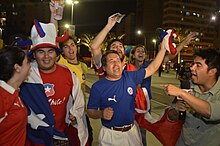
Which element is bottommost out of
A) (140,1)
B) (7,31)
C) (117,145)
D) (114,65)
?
(117,145)

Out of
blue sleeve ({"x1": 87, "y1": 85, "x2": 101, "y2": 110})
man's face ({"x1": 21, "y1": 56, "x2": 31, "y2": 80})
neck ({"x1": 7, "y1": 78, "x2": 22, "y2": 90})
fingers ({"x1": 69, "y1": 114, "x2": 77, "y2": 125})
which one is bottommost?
fingers ({"x1": 69, "y1": 114, "x2": 77, "y2": 125})

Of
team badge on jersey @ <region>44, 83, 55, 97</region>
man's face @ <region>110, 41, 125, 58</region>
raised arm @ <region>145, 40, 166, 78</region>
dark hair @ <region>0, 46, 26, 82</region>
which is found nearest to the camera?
dark hair @ <region>0, 46, 26, 82</region>

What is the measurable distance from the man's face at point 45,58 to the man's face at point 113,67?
65 cm

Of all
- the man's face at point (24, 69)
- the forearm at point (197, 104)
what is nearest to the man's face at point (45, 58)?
the man's face at point (24, 69)

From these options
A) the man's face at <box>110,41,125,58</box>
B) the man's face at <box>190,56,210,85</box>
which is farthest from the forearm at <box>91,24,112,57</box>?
the man's face at <box>190,56,210,85</box>

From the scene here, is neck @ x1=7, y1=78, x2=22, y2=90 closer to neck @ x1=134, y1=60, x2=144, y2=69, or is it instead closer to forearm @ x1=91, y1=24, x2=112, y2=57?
forearm @ x1=91, y1=24, x2=112, y2=57

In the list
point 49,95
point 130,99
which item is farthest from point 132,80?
point 49,95

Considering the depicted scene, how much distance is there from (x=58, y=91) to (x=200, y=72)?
62.1 inches

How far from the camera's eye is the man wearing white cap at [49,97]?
3.09 m

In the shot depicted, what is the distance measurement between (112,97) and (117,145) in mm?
562

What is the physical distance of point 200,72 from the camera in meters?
2.87

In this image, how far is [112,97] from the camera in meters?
3.36

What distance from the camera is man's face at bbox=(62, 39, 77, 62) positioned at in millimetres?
4727

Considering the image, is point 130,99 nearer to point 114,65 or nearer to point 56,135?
point 114,65
